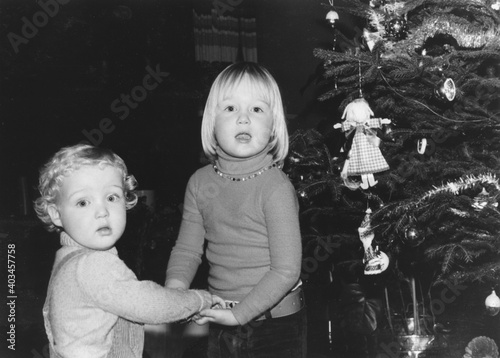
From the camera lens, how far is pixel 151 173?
11.1 ft

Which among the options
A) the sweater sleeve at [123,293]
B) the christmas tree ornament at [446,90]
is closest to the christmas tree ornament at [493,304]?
the christmas tree ornament at [446,90]

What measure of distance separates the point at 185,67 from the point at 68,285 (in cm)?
270

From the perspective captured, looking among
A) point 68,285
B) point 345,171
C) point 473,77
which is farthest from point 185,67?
point 68,285

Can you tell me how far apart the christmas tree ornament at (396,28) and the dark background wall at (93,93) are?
1.28 meters

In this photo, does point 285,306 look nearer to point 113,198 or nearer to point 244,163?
point 244,163

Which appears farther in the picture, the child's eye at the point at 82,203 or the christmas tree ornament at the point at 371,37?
the christmas tree ornament at the point at 371,37

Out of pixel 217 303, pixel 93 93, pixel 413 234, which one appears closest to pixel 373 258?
pixel 413 234

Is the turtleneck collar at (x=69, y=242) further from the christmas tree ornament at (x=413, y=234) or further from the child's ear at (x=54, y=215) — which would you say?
the christmas tree ornament at (x=413, y=234)

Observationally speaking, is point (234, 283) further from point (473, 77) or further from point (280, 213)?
point (473, 77)

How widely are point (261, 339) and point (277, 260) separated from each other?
18 cm

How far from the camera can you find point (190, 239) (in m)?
1.28

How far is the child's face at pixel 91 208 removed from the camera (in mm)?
1041

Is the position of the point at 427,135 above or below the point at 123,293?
above

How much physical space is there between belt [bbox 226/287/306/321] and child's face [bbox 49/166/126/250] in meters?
0.32
